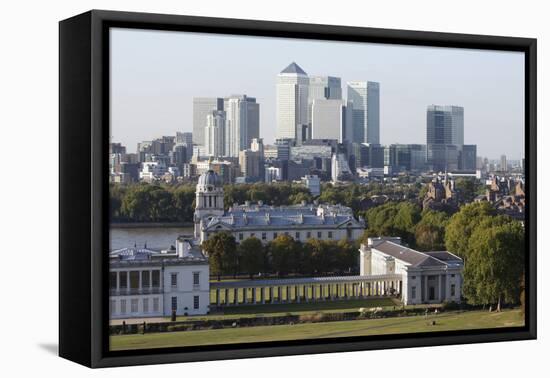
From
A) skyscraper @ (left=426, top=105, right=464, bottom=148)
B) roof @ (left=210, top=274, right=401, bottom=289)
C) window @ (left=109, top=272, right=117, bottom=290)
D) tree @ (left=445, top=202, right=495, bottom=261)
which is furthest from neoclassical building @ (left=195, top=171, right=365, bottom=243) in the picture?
skyscraper @ (left=426, top=105, right=464, bottom=148)

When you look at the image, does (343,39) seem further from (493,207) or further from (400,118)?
(493,207)

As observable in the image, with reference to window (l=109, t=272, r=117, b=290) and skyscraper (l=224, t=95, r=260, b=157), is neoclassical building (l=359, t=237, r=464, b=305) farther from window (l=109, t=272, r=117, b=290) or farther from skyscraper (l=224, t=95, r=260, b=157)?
window (l=109, t=272, r=117, b=290)

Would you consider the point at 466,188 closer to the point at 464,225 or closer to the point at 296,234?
the point at 464,225

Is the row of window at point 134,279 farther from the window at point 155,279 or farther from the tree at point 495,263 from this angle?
the tree at point 495,263

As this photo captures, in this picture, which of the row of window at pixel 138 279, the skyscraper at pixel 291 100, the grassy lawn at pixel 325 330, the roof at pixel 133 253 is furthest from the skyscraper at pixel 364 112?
the roof at pixel 133 253

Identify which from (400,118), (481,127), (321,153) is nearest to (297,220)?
(321,153)
